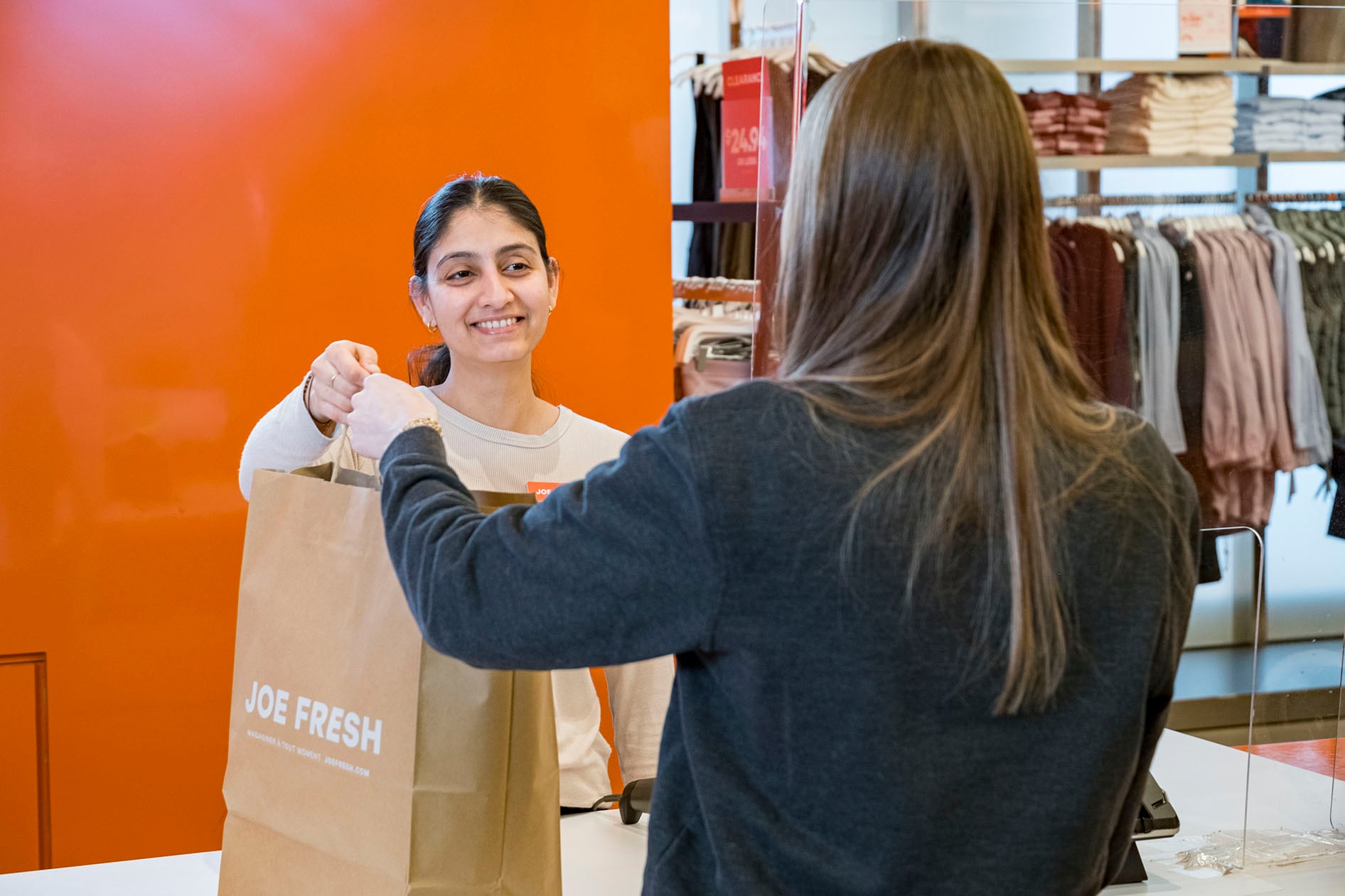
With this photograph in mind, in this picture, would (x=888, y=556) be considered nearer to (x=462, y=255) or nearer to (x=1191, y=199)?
(x=462, y=255)

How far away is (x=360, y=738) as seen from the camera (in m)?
1.17

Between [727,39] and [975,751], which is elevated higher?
[727,39]

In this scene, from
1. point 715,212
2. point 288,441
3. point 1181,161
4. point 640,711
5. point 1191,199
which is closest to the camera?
point 288,441

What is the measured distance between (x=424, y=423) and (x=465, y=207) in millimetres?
1018

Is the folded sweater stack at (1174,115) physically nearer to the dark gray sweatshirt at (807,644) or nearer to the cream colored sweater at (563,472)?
the cream colored sweater at (563,472)

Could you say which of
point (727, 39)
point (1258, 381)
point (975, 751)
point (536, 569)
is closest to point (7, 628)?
point (536, 569)

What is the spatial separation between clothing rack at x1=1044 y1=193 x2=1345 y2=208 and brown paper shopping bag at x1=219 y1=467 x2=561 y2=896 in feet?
5.93

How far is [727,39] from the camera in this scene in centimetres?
517

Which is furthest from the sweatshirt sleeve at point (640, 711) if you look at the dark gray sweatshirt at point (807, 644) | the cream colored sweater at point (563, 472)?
the dark gray sweatshirt at point (807, 644)

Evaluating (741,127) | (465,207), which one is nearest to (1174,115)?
(741,127)

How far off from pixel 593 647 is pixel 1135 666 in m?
0.39

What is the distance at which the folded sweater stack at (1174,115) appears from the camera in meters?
3.50

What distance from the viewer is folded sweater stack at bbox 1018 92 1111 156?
10.5ft

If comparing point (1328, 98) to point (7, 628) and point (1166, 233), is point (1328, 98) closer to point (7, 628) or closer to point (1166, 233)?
point (1166, 233)
